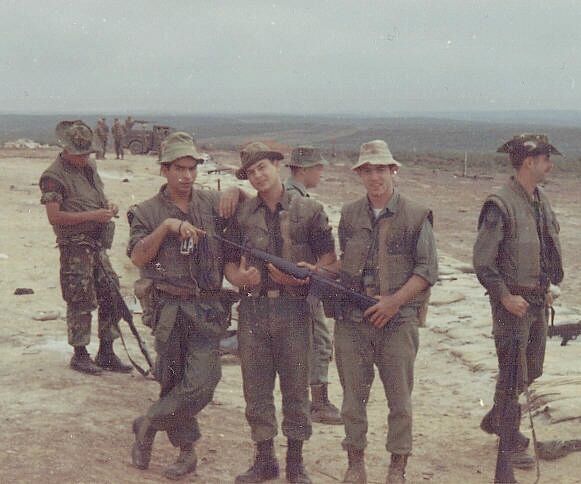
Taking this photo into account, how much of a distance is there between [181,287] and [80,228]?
1976 millimetres

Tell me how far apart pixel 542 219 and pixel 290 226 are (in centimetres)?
149

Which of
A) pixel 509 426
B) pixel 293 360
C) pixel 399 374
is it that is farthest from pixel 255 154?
pixel 509 426

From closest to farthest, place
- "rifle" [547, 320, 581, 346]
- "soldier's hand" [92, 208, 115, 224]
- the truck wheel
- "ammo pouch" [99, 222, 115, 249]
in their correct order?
"soldier's hand" [92, 208, 115, 224], "ammo pouch" [99, 222, 115, 249], "rifle" [547, 320, 581, 346], the truck wheel

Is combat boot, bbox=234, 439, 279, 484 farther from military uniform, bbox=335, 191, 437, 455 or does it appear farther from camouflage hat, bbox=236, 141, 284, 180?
camouflage hat, bbox=236, 141, 284, 180

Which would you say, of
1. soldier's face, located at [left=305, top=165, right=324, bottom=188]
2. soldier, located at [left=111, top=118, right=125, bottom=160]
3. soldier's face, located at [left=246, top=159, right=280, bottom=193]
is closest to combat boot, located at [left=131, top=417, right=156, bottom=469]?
soldier's face, located at [left=246, top=159, right=280, bottom=193]

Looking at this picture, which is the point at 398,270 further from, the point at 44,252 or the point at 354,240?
the point at 44,252

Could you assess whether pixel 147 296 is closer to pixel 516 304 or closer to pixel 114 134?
pixel 516 304

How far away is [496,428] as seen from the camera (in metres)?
5.46

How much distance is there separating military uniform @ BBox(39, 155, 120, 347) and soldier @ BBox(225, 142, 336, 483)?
199 cm

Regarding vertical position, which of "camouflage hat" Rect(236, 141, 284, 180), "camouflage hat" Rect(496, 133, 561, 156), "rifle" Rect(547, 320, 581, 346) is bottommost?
"rifle" Rect(547, 320, 581, 346)

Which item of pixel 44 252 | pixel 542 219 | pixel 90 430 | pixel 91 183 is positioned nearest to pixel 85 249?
pixel 91 183

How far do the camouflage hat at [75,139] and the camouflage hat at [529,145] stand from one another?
290 centimetres

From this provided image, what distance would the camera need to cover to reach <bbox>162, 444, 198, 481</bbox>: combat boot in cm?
479

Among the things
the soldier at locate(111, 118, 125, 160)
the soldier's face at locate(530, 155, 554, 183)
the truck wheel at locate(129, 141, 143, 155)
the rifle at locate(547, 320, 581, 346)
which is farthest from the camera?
the truck wheel at locate(129, 141, 143, 155)
